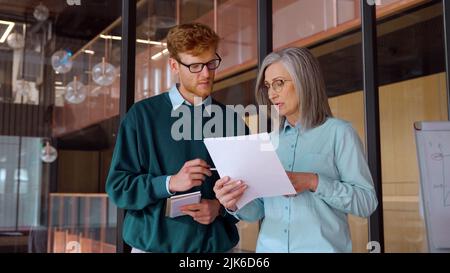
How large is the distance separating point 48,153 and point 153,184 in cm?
93

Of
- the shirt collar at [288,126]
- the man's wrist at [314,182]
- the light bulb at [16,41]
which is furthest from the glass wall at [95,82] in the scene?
the man's wrist at [314,182]

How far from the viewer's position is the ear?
1562mm

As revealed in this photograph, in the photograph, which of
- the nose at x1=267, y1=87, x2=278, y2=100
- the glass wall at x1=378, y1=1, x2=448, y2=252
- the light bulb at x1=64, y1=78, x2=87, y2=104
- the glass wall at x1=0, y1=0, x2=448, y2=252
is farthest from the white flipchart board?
the light bulb at x1=64, y1=78, x2=87, y2=104

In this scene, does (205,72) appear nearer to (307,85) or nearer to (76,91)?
(307,85)

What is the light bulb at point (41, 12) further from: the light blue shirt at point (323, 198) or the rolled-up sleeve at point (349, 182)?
the rolled-up sleeve at point (349, 182)

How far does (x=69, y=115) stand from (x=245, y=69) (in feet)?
3.17

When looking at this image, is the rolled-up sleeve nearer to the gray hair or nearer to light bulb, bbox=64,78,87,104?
the gray hair

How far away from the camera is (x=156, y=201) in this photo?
58.5 inches

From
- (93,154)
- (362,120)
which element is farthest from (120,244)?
(362,120)

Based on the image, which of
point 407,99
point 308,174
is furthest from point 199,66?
point 407,99

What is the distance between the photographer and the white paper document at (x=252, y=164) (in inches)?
50.6

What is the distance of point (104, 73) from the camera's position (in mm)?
1980
